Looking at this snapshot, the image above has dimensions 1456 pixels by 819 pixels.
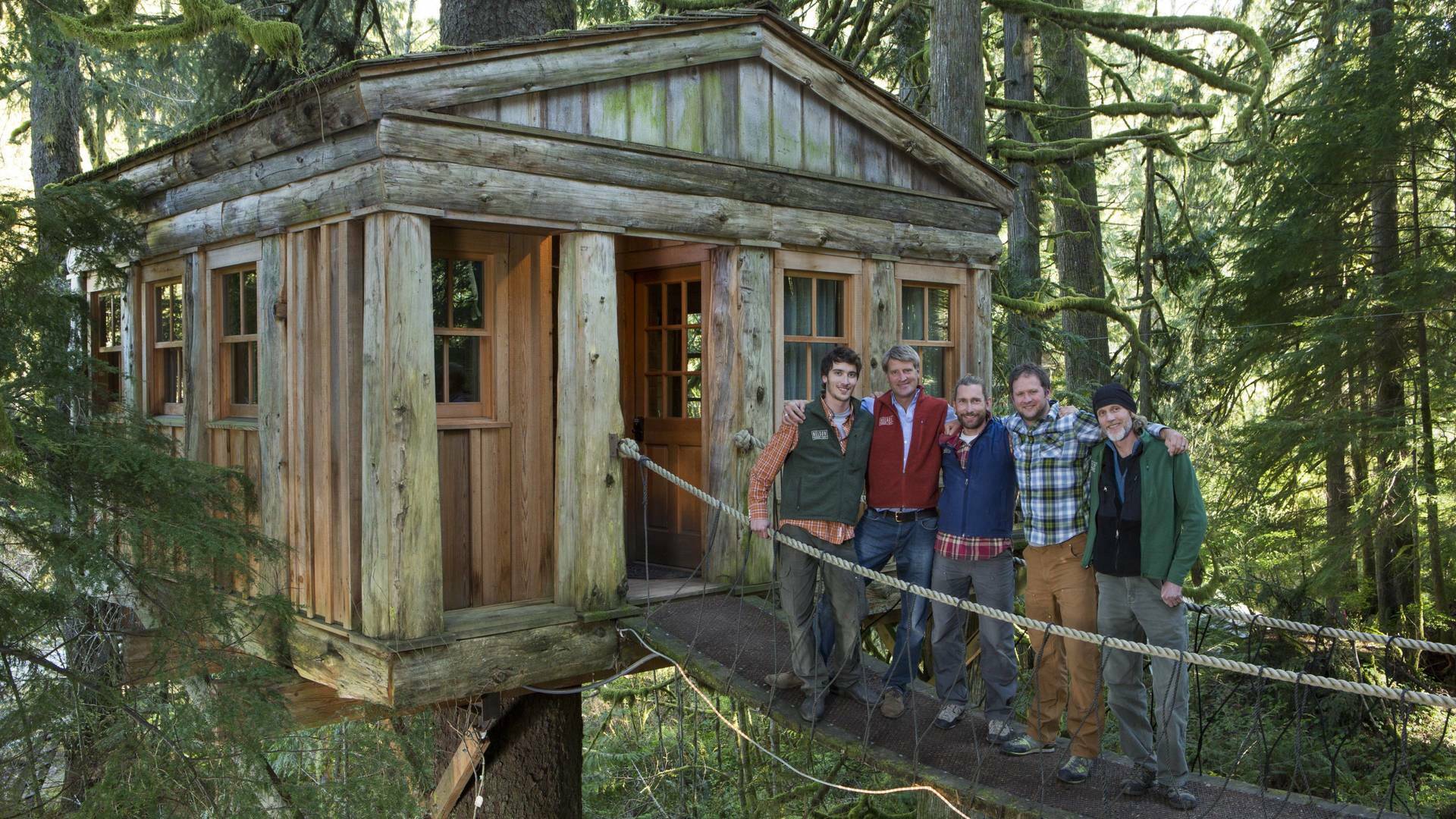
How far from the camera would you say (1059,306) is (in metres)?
10.9

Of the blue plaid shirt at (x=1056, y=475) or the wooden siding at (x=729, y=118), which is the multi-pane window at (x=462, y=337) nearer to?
the wooden siding at (x=729, y=118)

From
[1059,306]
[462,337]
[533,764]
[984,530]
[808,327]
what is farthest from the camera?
[1059,306]

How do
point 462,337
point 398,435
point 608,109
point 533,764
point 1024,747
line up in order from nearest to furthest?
point 1024,747, point 398,435, point 608,109, point 462,337, point 533,764

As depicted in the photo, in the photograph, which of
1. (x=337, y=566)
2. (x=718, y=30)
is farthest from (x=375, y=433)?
(x=718, y=30)

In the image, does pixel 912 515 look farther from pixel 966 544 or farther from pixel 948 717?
pixel 948 717

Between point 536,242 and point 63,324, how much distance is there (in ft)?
11.6

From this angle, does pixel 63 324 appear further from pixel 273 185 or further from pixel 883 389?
pixel 883 389

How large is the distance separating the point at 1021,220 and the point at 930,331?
5.12 m

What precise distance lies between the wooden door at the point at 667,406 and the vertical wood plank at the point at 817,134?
3.58 ft

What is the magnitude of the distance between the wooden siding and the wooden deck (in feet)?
9.39

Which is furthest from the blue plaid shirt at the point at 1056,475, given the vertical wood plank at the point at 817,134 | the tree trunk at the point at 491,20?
the tree trunk at the point at 491,20

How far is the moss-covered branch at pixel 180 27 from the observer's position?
5727 millimetres

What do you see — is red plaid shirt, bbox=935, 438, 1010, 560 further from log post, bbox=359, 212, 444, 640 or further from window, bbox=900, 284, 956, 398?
window, bbox=900, 284, 956, 398

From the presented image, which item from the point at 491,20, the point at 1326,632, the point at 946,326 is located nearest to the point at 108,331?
the point at 491,20
